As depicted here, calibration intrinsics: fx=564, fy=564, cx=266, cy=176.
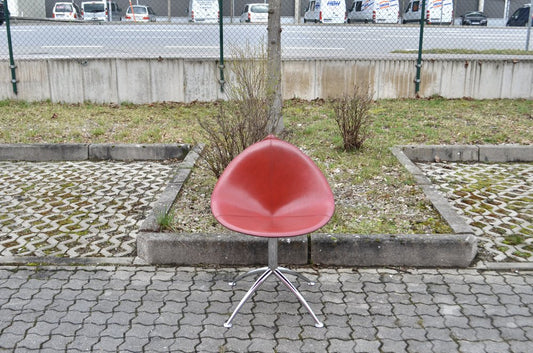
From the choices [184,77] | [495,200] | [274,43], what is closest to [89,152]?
[274,43]

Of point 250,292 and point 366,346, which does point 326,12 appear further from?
point 366,346

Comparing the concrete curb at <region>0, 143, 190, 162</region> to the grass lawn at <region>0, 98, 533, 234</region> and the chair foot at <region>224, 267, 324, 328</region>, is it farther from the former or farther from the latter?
the chair foot at <region>224, 267, 324, 328</region>

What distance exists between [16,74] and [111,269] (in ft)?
21.8

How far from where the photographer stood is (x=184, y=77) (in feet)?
32.1

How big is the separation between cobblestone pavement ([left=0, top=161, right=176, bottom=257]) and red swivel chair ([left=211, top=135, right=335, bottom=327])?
1237mm

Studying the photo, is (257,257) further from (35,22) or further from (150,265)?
(35,22)

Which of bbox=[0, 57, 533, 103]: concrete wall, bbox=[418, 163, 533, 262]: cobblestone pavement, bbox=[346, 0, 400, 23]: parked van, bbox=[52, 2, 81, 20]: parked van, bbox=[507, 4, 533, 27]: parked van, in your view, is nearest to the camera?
bbox=[418, 163, 533, 262]: cobblestone pavement

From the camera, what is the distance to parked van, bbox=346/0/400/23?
15.8 meters

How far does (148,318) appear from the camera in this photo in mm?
3723

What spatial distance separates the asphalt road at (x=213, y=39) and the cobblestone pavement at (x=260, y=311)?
6.72 metres

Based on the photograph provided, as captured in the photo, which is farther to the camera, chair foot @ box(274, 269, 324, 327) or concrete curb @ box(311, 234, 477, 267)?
concrete curb @ box(311, 234, 477, 267)

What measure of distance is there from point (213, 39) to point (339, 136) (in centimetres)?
517

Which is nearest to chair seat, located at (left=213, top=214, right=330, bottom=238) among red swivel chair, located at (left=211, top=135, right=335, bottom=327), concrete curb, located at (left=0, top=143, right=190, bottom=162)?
red swivel chair, located at (left=211, top=135, right=335, bottom=327)

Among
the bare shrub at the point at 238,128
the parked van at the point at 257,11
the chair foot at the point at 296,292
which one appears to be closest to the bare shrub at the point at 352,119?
the bare shrub at the point at 238,128
